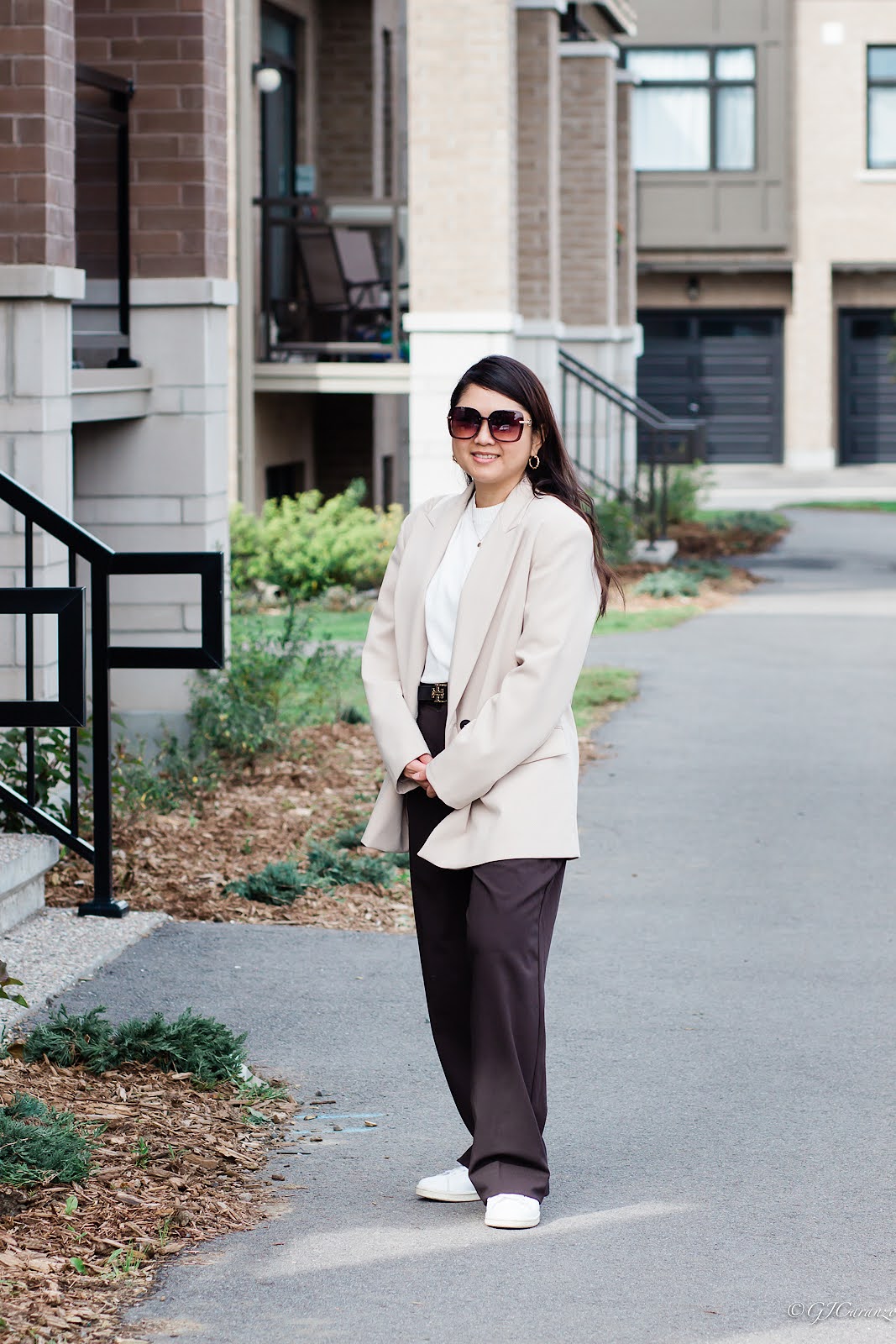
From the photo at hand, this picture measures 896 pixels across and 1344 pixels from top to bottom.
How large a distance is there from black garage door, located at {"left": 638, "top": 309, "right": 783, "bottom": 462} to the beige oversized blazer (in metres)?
33.1

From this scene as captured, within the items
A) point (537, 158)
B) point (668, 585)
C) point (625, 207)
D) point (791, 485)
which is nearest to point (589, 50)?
point (625, 207)

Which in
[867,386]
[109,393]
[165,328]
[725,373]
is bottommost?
[109,393]

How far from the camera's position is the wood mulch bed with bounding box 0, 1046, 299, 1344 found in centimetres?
405

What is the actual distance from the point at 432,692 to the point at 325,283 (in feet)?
48.1

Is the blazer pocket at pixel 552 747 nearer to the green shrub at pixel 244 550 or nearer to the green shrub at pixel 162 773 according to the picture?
the green shrub at pixel 162 773

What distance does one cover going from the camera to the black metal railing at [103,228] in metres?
9.79

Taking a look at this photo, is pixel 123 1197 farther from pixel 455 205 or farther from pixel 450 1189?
pixel 455 205

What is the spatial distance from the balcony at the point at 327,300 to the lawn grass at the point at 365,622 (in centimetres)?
298

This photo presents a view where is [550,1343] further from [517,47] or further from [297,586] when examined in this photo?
[517,47]

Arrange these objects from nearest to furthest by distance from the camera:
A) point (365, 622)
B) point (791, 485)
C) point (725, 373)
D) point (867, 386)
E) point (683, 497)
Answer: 1. point (365, 622)
2. point (683, 497)
3. point (791, 485)
4. point (725, 373)
5. point (867, 386)

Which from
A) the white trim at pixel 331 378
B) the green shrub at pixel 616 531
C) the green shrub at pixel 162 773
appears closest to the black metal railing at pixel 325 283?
the white trim at pixel 331 378

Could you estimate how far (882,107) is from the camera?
35.8m

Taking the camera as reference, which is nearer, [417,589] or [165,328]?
[417,589]

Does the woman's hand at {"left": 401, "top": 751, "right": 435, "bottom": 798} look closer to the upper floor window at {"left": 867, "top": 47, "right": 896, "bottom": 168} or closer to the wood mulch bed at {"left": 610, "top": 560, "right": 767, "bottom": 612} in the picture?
the wood mulch bed at {"left": 610, "top": 560, "right": 767, "bottom": 612}
